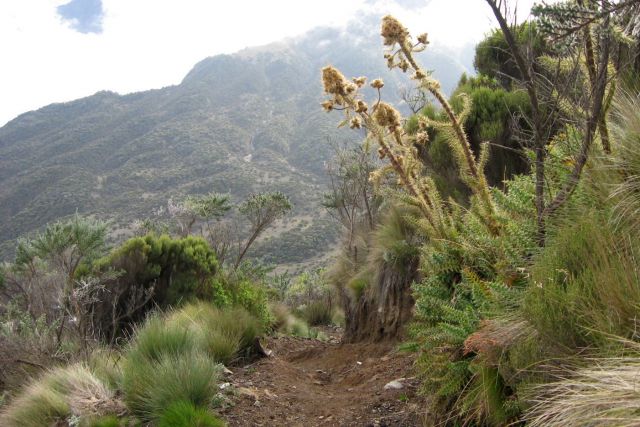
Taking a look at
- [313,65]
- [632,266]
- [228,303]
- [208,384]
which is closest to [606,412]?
[632,266]

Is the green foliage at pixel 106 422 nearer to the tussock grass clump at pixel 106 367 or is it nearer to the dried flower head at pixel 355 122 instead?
the tussock grass clump at pixel 106 367

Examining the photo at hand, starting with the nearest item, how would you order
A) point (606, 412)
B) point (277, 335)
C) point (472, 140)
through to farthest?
point (606, 412), point (472, 140), point (277, 335)

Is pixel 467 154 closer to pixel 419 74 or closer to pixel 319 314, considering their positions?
pixel 419 74

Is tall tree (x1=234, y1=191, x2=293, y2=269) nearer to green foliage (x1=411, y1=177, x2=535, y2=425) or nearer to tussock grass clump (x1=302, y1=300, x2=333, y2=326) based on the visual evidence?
tussock grass clump (x1=302, y1=300, x2=333, y2=326)

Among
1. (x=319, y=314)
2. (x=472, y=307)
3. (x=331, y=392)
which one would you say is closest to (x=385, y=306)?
(x=331, y=392)

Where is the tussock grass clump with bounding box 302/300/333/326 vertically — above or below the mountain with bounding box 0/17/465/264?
below

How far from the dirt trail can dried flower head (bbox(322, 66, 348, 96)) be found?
2501 millimetres

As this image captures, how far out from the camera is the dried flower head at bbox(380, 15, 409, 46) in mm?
4156

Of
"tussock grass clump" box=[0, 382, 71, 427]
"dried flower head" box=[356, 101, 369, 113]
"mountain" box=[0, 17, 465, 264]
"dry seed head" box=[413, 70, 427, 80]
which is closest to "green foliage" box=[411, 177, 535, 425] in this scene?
"dry seed head" box=[413, 70, 427, 80]

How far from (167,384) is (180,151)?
77.4 metres

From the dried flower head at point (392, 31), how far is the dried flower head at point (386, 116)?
545 mm

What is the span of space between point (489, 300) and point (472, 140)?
467 cm

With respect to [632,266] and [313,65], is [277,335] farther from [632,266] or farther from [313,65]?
[313,65]

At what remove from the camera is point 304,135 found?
276 feet
